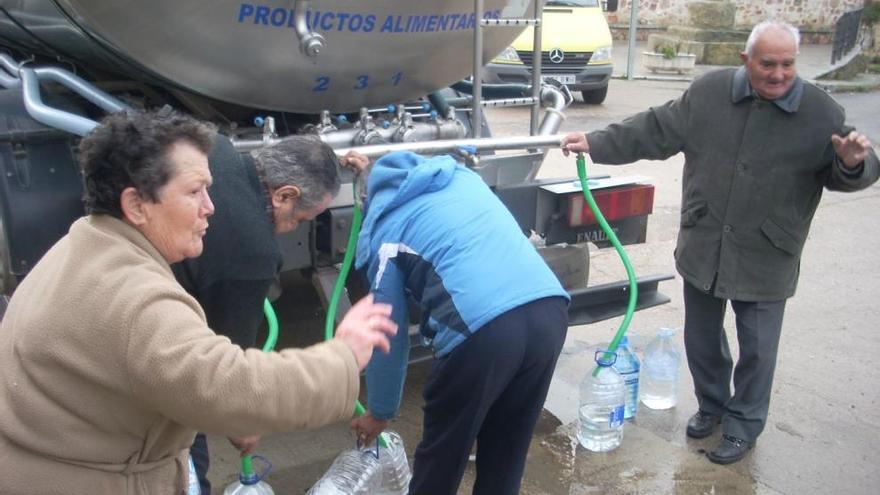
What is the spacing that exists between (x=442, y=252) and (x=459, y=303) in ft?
0.43

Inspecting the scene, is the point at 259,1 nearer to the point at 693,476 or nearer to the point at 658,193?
the point at 693,476

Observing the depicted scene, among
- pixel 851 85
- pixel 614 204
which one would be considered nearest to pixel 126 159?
pixel 614 204

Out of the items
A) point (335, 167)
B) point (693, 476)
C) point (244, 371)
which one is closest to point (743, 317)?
point (693, 476)

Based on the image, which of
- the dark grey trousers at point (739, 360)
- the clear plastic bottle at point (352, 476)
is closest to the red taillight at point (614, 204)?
the dark grey trousers at point (739, 360)

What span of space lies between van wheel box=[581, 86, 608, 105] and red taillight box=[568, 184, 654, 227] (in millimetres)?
8093

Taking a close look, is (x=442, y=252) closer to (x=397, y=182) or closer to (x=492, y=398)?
(x=397, y=182)

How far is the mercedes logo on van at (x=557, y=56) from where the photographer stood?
1062 cm

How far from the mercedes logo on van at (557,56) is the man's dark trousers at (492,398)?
8732 millimetres

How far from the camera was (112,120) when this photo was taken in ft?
5.16

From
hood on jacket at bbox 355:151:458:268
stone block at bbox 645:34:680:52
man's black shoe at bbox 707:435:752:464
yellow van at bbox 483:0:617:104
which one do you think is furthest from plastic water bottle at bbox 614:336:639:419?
stone block at bbox 645:34:680:52

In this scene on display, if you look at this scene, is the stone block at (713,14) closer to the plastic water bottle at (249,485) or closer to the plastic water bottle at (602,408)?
the plastic water bottle at (602,408)

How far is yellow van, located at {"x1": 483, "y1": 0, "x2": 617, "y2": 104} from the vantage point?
10.4 metres

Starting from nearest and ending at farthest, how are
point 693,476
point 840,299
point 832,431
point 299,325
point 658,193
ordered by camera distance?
1. point 693,476
2. point 832,431
3. point 299,325
4. point 840,299
5. point 658,193

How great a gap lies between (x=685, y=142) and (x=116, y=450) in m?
2.39
